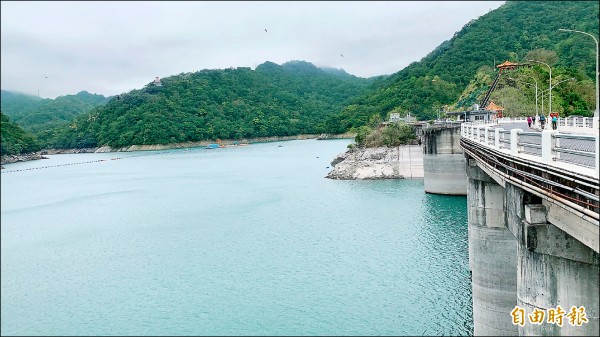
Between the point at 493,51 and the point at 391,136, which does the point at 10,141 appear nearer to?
the point at 391,136

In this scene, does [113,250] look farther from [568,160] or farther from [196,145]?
[196,145]

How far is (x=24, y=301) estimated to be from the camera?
2073cm

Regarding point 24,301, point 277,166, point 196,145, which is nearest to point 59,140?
point 196,145

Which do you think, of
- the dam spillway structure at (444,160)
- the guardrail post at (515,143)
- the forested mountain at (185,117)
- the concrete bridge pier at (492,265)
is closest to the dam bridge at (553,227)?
the guardrail post at (515,143)

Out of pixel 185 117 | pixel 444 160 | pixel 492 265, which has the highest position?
pixel 185 117

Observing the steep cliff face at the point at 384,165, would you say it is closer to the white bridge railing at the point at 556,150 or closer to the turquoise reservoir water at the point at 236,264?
the turquoise reservoir water at the point at 236,264

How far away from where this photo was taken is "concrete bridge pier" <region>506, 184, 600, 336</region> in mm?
9492

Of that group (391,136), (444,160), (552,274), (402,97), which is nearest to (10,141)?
(444,160)

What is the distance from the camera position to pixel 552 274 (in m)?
10.1

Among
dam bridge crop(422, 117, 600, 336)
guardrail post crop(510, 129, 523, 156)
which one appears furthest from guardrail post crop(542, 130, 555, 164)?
guardrail post crop(510, 129, 523, 156)

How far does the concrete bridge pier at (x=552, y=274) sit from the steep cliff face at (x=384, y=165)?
50205mm

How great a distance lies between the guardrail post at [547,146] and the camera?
9.76 meters

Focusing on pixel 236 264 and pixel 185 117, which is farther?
pixel 185 117

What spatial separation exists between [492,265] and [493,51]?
4393 inches
